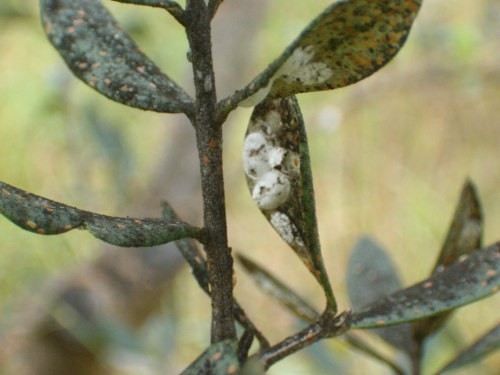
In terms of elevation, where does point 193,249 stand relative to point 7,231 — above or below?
below

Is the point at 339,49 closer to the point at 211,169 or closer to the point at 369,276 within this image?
the point at 211,169

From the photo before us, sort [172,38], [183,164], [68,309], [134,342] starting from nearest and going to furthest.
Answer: [134,342]
[68,309]
[183,164]
[172,38]

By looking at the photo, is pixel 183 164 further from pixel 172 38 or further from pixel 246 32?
pixel 172 38

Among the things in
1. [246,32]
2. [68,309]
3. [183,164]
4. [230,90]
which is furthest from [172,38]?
[68,309]

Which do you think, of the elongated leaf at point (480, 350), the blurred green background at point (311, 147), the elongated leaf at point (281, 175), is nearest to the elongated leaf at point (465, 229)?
the elongated leaf at point (480, 350)

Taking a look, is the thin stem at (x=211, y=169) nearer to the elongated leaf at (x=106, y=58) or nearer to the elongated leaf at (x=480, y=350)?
the elongated leaf at (x=106, y=58)
